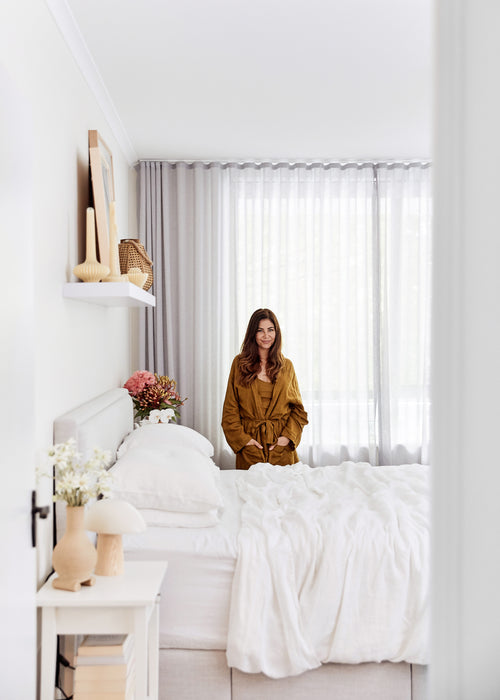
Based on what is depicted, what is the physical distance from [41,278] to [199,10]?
51.8 inches

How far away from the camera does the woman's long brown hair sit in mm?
4148

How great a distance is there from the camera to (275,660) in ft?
7.11

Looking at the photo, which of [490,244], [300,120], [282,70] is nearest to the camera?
[490,244]

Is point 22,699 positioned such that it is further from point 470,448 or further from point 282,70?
point 282,70

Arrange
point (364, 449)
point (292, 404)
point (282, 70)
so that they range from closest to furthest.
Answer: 1. point (282, 70)
2. point (292, 404)
3. point (364, 449)

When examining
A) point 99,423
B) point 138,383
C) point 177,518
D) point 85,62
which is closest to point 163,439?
point 99,423

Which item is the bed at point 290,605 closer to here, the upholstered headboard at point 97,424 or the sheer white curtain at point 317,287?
the upholstered headboard at point 97,424

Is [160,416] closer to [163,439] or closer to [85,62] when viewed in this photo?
[163,439]

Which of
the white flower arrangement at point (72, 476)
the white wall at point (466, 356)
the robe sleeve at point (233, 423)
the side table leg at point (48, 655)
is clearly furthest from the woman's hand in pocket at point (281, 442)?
the white wall at point (466, 356)

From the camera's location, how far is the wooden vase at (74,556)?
189cm

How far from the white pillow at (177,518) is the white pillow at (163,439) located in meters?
0.43

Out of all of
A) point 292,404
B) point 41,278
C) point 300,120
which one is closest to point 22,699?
point 41,278

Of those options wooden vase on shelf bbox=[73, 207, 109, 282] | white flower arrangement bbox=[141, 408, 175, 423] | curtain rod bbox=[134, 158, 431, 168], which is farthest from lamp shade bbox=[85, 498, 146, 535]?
curtain rod bbox=[134, 158, 431, 168]

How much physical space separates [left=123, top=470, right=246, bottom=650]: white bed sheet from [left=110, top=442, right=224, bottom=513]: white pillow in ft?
0.50
